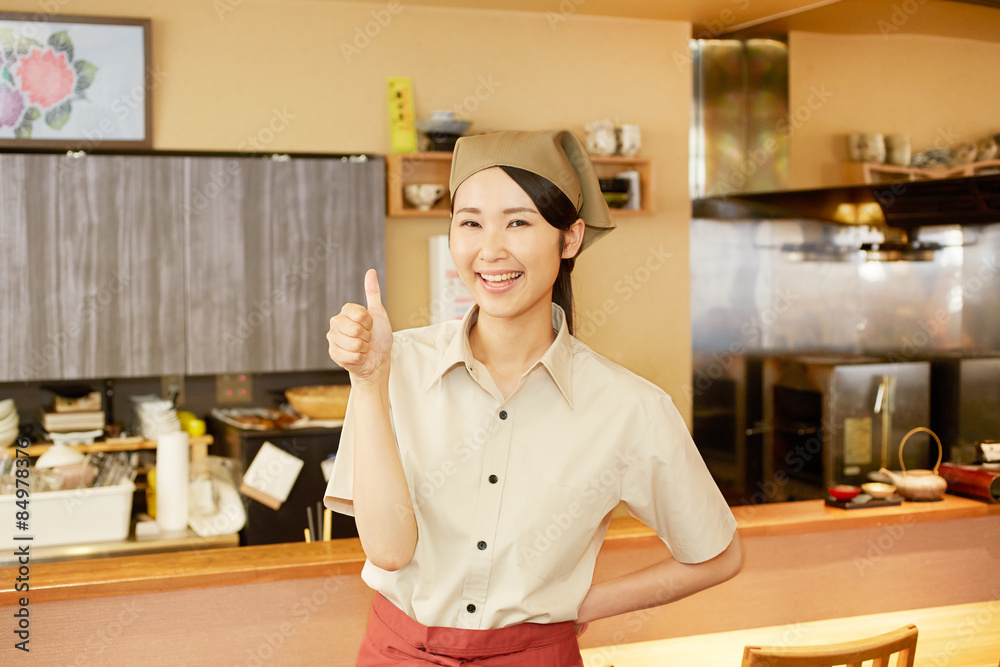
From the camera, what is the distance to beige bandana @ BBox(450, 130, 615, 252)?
3.84 feet

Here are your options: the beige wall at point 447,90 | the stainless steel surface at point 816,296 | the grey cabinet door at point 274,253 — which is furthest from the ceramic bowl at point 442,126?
the stainless steel surface at point 816,296

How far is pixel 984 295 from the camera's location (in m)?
3.87

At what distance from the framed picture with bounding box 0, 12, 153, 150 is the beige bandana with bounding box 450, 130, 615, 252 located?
2.71 meters

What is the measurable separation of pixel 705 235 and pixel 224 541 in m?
2.60

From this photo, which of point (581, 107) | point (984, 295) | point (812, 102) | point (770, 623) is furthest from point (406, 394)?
point (984, 295)

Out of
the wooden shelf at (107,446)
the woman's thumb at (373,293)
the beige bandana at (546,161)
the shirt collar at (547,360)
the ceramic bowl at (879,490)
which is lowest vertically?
the wooden shelf at (107,446)

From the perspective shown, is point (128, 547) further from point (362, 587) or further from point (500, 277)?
point (500, 277)

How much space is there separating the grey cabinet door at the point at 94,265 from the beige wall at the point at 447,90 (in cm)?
38

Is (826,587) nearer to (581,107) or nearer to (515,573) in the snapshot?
(515,573)

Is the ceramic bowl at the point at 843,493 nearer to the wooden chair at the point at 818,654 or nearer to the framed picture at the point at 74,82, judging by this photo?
the wooden chair at the point at 818,654

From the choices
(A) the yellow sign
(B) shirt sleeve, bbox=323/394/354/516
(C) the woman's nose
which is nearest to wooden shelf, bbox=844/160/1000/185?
(A) the yellow sign

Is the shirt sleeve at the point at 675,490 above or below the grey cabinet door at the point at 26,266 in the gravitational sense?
below

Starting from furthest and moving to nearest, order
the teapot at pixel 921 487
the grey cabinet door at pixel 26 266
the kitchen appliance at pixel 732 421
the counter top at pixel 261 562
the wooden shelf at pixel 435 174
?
1. the kitchen appliance at pixel 732 421
2. the wooden shelf at pixel 435 174
3. the grey cabinet door at pixel 26 266
4. the teapot at pixel 921 487
5. the counter top at pixel 261 562

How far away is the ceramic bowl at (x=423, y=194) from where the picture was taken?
368 cm
